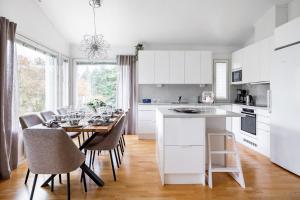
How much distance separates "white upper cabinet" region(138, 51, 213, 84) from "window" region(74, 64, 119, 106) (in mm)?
1034

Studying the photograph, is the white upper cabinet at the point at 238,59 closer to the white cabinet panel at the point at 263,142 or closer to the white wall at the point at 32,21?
the white cabinet panel at the point at 263,142

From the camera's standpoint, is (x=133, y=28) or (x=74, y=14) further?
(x=133, y=28)

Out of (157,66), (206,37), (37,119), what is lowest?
(37,119)

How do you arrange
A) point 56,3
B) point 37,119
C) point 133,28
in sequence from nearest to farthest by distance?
point 37,119, point 56,3, point 133,28

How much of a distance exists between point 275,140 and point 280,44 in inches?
58.6

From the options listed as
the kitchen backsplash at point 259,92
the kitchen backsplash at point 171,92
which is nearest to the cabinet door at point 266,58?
the kitchen backsplash at point 259,92

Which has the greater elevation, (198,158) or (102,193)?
(198,158)

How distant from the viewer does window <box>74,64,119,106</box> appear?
6039 mm

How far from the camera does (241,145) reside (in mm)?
4789

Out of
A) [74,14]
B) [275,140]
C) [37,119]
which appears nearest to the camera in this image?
[37,119]

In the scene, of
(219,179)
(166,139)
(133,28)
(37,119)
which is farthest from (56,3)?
(219,179)

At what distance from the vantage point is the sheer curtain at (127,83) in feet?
18.9

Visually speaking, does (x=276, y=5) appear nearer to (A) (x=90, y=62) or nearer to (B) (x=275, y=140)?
(B) (x=275, y=140)

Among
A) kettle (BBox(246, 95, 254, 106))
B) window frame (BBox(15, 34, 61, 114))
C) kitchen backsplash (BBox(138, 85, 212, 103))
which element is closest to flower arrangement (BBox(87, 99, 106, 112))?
window frame (BBox(15, 34, 61, 114))
